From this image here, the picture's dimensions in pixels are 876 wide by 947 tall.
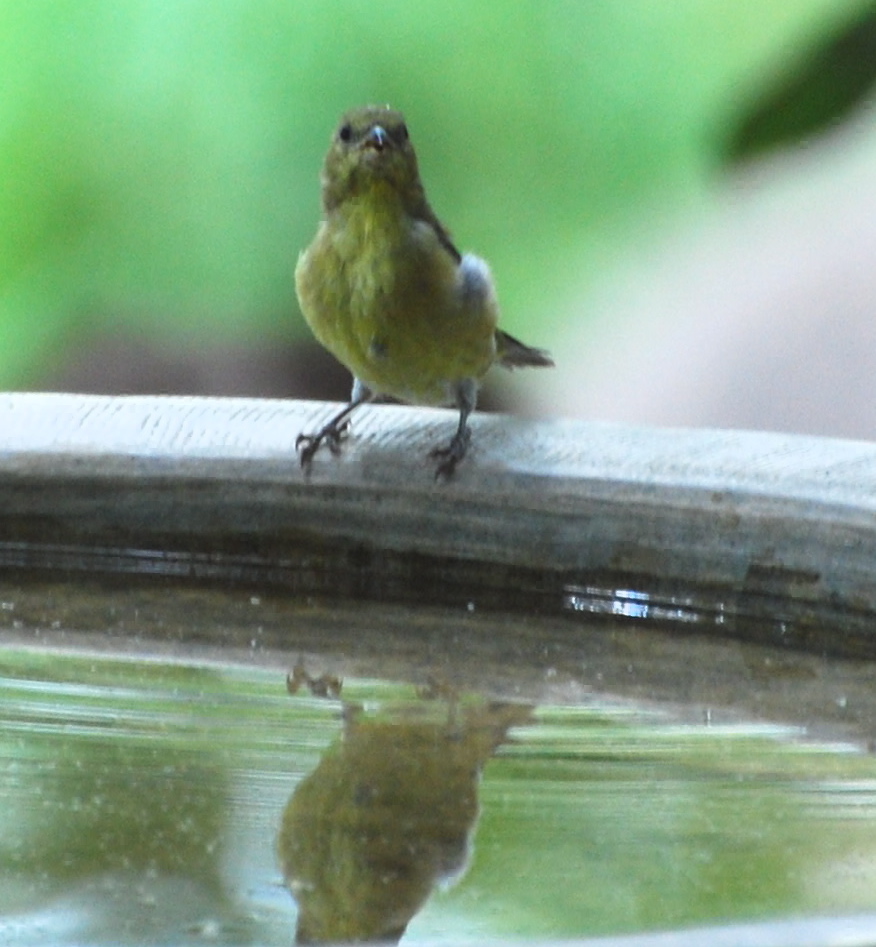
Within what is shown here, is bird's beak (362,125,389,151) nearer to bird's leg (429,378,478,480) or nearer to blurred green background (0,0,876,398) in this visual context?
bird's leg (429,378,478,480)

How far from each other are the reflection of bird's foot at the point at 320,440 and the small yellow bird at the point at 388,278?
298mm

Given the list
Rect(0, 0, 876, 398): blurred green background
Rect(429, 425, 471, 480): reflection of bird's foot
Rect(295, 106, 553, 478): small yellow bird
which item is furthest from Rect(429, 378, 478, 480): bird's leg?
Rect(0, 0, 876, 398): blurred green background

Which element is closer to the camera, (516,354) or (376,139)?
(376,139)

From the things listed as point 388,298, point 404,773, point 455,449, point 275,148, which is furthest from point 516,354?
point 275,148

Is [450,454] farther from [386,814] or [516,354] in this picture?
[386,814]

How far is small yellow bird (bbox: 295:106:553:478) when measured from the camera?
3182 millimetres

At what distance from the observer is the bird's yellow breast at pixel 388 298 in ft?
10.4

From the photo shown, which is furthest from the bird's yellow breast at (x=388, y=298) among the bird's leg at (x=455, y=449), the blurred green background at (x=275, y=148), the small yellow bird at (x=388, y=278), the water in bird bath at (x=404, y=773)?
the blurred green background at (x=275, y=148)

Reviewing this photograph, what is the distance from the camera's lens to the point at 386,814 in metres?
1.75

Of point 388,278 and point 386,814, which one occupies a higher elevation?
point 388,278

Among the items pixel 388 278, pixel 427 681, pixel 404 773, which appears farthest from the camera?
pixel 388 278

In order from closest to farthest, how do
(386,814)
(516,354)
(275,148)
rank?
(386,814) → (516,354) → (275,148)

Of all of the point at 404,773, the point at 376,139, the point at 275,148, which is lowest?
the point at 275,148

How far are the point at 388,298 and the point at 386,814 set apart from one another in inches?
61.1
